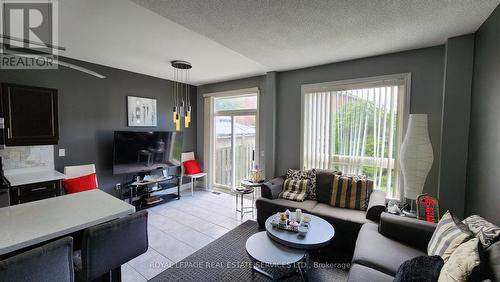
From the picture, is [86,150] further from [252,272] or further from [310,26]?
[310,26]

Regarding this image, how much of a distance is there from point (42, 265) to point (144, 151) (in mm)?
3170

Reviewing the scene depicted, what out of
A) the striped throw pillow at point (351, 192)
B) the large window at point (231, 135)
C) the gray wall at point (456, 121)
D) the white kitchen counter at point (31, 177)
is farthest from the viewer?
the large window at point (231, 135)

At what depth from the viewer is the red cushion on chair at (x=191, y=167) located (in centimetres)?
495

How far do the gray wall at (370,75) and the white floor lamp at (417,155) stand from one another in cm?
39

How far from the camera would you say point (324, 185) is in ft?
10.4

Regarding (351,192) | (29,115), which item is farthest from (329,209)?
(29,115)

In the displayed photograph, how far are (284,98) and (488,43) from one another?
101 inches

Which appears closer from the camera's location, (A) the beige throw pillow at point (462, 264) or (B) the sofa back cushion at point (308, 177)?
(A) the beige throw pillow at point (462, 264)

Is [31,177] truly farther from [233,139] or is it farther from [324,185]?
[324,185]

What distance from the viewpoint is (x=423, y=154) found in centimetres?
251

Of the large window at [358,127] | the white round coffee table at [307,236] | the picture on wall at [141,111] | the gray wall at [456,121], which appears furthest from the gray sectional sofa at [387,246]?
the picture on wall at [141,111]

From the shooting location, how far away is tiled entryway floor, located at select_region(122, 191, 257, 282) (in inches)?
94.2

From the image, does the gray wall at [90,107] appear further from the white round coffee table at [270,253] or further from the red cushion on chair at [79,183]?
the white round coffee table at [270,253]

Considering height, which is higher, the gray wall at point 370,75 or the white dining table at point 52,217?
the gray wall at point 370,75
